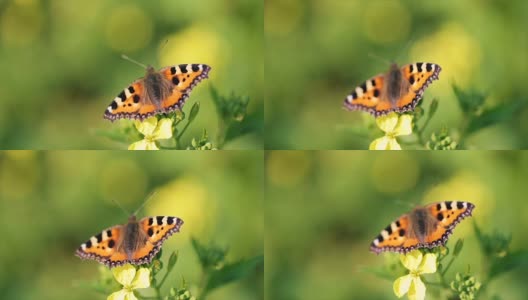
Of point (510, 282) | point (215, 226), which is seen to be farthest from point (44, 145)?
point (510, 282)

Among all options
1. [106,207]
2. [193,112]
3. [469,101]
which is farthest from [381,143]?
[106,207]

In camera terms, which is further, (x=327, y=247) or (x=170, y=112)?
(x=327, y=247)

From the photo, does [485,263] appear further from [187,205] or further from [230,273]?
[187,205]

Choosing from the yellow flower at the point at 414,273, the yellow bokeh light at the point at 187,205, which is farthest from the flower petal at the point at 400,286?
the yellow bokeh light at the point at 187,205

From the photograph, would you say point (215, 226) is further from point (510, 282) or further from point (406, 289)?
point (510, 282)

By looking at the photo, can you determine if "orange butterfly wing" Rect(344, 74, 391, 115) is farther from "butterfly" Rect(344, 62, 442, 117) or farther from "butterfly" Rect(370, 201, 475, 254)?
"butterfly" Rect(370, 201, 475, 254)

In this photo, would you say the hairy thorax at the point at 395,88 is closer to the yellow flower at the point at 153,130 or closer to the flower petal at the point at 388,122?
the flower petal at the point at 388,122
